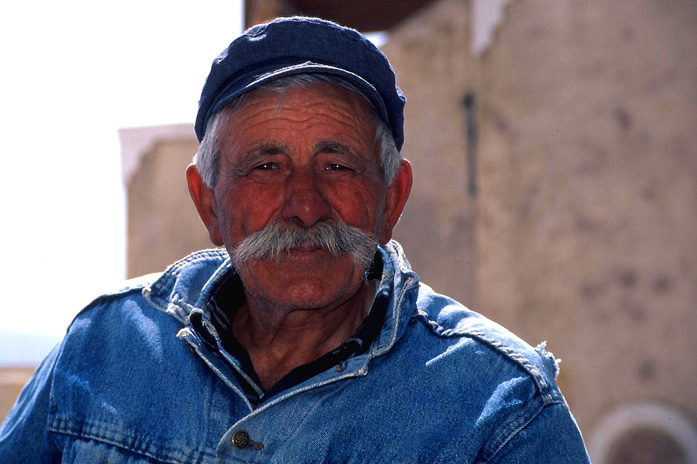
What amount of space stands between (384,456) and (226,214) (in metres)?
0.78

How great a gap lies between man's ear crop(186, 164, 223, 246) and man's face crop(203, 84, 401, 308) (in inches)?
6.6

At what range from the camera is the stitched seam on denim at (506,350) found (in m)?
1.89

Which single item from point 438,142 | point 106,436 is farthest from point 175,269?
point 438,142

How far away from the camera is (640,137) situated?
7.76 m

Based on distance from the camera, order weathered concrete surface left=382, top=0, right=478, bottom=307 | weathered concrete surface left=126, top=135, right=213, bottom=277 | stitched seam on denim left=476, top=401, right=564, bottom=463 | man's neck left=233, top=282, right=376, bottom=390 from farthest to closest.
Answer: weathered concrete surface left=126, top=135, right=213, bottom=277 → weathered concrete surface left=382, top=0, right=478, bottom=307 → man's neck left=233, top=282, right=376, bottom=390 → stitched seam on denim left=476, top=401, right=564, bottom=463

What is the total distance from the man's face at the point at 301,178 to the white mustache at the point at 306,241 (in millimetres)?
13

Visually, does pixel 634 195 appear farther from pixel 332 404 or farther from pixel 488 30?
pixel 332 404

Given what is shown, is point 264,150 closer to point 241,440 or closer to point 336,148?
point 336,148

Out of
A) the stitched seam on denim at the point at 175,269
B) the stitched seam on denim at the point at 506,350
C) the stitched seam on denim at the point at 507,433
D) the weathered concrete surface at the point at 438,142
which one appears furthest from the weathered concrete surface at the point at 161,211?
the stitched seam on denim at the point at 507,433

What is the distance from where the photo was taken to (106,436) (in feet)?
6.77

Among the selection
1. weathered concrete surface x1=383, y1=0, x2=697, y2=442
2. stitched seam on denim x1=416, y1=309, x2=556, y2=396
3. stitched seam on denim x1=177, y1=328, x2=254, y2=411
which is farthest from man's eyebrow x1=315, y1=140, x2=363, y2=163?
weathered concrete surface x1=383, y1=0, x2=697, y2=442

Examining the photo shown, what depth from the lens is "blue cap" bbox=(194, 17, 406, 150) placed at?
201 centimetres

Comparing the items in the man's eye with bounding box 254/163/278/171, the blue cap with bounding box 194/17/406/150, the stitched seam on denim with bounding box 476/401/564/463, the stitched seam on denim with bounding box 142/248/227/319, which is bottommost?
the stitched seam on denim with bounding box 476/401/564/463

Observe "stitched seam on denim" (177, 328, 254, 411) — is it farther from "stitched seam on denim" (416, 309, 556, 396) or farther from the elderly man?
"stitched seam on denim" (416, 309, 556, 396)
